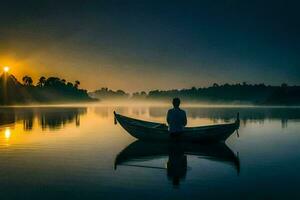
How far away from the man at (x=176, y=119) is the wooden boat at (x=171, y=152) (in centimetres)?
100

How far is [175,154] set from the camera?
18.4 metres

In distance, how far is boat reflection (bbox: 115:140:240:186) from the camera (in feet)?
47.7

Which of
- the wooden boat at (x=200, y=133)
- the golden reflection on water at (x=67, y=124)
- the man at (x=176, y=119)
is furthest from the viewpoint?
the golden reflection on water at (x=67, y=124)

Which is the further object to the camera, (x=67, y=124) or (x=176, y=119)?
(x=67, y=124)

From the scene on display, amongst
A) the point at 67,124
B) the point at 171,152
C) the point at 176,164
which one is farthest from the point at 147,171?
the point at 67,124

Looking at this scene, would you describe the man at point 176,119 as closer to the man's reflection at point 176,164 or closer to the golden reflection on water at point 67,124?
the man's reflection at point 176,164

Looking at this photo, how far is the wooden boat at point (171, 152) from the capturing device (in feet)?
54.6

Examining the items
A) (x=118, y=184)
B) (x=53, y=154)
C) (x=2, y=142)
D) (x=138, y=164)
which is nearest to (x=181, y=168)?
(x=138, y=164)

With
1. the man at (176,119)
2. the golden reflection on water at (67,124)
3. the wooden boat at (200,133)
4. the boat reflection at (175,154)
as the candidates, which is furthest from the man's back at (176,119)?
the golden reflection on water at (67,124)

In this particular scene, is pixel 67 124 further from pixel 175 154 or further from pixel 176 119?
pixel 175 154

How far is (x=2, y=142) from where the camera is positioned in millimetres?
23406

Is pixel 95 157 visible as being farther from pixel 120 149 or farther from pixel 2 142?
pixel 2 142

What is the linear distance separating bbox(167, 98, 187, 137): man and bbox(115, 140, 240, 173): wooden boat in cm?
100

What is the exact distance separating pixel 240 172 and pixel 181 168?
234 centimetres
